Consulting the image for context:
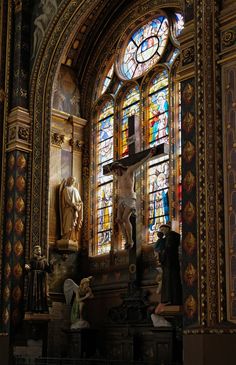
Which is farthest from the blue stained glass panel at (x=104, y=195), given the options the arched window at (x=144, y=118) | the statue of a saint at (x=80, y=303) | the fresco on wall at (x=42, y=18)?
the fresco on wall at (x=42, y=18)

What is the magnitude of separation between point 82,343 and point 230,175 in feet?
20.4

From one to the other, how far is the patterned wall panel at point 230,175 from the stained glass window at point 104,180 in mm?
6094

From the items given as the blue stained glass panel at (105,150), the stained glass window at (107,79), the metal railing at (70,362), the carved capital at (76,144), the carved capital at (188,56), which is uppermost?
the stained glass window at (107,79)

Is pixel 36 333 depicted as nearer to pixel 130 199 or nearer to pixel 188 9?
pixel 130 199

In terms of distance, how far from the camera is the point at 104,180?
17734 mm

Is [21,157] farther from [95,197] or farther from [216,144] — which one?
[216,144]

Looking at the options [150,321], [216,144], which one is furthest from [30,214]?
[216,144]

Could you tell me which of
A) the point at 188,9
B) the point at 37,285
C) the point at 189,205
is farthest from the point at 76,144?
the point at 189,205

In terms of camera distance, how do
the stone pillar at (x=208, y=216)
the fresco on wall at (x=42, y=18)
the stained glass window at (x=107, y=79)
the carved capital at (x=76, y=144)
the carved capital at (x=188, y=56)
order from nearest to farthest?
the stone pillar at (x=208, y=216) < the carved capital at (x=188, y=56) < the fresco on wall at (x=42, y=18) < the carved capital at (x=76, y=144) < the stained glass window at (x=107, y=79)

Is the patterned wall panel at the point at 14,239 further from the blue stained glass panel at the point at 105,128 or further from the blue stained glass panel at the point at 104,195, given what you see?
the blue stained glass panel at the point at 105,128

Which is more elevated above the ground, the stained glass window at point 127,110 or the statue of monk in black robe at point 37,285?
the stained glass window at point 127,110

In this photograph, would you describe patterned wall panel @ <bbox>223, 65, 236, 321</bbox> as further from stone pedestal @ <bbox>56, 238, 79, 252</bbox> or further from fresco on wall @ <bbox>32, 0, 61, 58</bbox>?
fresco on wall @ <bbox>32, 0, 61, 58</bbox>

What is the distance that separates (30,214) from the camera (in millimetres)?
17203

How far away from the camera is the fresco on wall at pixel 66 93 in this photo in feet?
60.2
